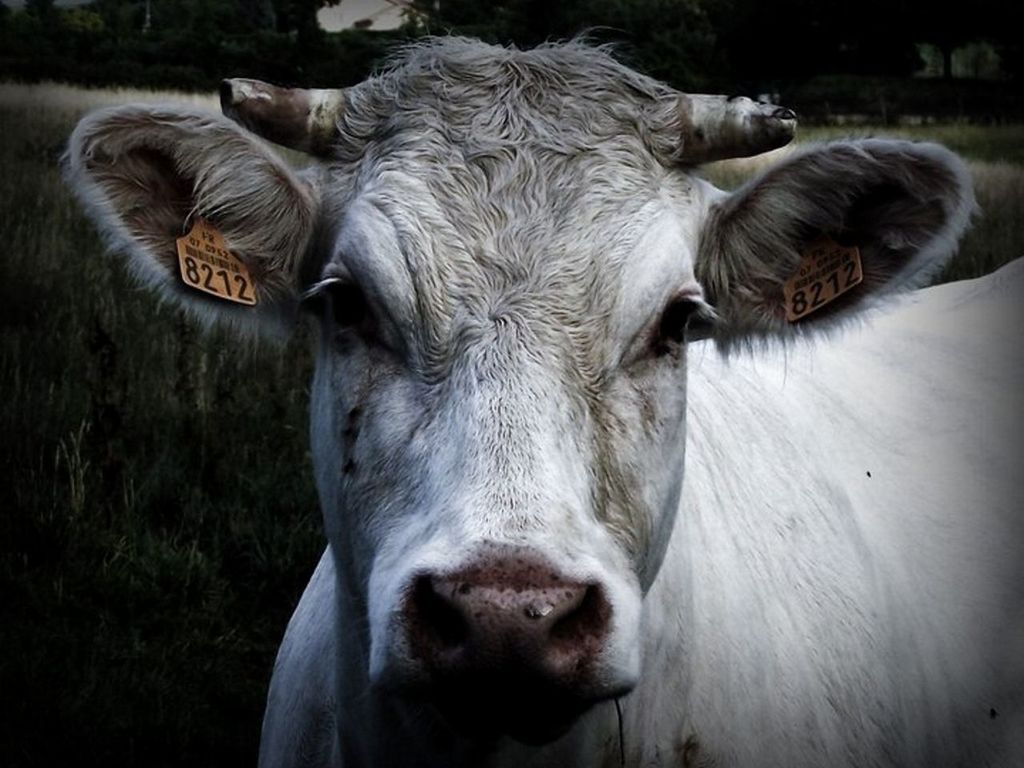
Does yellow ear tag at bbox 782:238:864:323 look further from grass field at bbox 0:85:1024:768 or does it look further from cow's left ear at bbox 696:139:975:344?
grass field at bbox 0:85:1024:768

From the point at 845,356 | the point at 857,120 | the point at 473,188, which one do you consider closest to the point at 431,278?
the point at 473,188

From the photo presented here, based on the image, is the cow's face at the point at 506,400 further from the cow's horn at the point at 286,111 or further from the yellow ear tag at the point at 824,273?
the yellow ear tag at the point at 824,273

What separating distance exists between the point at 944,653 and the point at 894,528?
1.17 feet

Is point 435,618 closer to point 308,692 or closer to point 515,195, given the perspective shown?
point 515,195

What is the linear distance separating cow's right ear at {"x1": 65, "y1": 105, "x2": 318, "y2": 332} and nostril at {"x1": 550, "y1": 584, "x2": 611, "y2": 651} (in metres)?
1.22

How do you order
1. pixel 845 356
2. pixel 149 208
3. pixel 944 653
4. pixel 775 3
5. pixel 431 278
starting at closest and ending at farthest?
1. pixel 431 278
2. pixel 149 208
3. pixel 944 653
4. pixel 845 356
5. pixel 775 3

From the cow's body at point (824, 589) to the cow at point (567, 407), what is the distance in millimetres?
10

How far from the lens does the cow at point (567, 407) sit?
236cm

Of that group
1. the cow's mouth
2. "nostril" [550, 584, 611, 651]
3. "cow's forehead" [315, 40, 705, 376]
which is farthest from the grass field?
"nostril" [550, 584, 611, 651]

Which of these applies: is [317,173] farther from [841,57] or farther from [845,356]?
[841,57]

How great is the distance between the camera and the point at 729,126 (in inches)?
120

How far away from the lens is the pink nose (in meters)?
2.18

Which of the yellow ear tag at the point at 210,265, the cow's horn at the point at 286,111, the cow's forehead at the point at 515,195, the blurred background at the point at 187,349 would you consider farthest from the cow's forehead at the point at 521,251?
the blurred background at the point at 187,349

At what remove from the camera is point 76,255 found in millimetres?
7598
